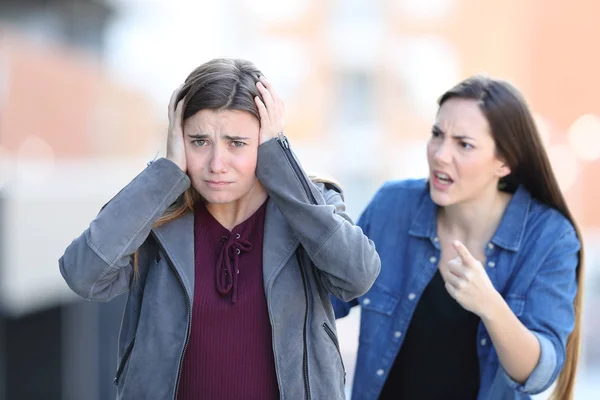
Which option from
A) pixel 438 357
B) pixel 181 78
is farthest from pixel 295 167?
pixel 181 78

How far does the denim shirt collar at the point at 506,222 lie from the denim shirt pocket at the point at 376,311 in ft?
0.68

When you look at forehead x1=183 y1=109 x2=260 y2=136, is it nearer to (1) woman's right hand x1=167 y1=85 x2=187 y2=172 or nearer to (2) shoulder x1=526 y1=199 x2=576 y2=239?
(1) woman's right hand x1=167 y1=85 x2=187 y2=172

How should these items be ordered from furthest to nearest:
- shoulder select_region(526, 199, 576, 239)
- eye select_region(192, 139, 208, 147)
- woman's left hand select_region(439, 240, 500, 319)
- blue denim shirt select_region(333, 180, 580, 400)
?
shoulder select_region(526, 199, 576, 239), blue denim shirt select_region(333, 180, 580, 400), woman's left hand select_region(439, 240, 500, 319), eye select_region(192, 139, 208, 147)

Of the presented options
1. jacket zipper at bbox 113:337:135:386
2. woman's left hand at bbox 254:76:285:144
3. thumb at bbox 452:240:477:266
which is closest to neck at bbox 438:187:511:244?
thumb at bbox 452:240:477:266

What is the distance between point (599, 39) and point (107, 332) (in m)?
16.0

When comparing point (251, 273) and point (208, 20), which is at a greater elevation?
point (208, 20)

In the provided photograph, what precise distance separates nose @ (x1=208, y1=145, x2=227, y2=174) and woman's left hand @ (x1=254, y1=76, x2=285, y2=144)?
0.35 ft

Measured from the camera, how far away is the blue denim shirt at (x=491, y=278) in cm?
220

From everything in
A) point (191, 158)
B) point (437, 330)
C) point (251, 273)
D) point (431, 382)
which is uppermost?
point (191, 158)

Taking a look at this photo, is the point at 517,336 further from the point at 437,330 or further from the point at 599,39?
the point at 599,39

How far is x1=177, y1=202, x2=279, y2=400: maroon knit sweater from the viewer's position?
5.80 feet

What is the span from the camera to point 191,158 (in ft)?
6.06

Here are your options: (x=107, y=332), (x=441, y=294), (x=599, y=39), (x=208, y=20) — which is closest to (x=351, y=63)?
(x=208, y=20)

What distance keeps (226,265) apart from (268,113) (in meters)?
0.37
